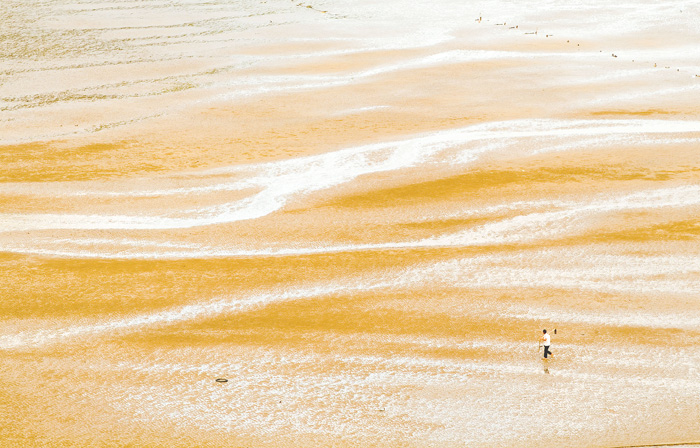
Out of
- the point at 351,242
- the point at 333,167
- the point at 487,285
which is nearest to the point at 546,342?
the point at 487,285

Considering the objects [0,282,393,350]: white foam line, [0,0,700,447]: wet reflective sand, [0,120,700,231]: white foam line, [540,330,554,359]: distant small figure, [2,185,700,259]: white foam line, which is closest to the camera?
[0,0,700,447]: wet reflective sand

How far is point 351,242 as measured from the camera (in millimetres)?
22703

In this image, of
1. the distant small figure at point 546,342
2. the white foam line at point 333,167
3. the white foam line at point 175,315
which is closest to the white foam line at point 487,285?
the white foam line at point 175,315

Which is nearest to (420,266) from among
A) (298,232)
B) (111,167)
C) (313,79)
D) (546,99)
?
(298,232)

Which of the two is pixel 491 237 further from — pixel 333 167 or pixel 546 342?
pixel 333 167

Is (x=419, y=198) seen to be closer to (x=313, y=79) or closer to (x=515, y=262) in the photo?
(x=515, y=262)

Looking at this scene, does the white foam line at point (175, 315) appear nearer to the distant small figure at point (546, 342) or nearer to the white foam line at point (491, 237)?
the white foam line at point (491, 237)

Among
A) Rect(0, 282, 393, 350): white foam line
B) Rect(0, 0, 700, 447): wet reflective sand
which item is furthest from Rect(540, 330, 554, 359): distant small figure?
Rect(0, 282, 393, 350): white foam line

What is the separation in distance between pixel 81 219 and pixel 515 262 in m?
10.8

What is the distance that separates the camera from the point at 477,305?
19.4 metres

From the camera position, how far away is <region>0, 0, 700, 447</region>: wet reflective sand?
16047mm

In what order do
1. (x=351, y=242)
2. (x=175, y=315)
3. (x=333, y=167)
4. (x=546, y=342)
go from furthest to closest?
(x=333, y=167) → (x=351, y=242) → (x=175, y=315) → (x=546, y=342)

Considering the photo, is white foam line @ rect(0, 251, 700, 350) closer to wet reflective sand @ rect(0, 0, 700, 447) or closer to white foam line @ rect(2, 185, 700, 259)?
wet reflective sand @ rect(0, 0, 700, 447)

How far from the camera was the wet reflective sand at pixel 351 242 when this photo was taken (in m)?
16.0
